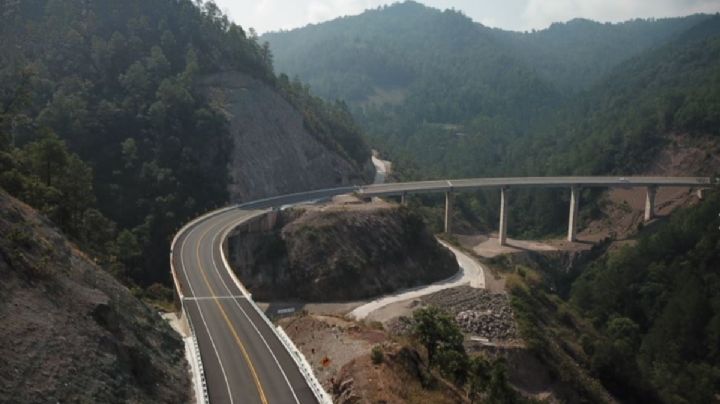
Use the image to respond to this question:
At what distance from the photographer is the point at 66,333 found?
78.6 ft

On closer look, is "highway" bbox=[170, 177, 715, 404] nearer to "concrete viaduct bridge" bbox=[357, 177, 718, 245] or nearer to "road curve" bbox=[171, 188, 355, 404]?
"road curve" bbox=[171, 188, 355, 404]

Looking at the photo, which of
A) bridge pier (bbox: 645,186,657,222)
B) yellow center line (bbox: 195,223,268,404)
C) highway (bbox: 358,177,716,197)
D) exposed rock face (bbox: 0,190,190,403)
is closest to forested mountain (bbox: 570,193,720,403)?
bridge pier (bbox: 645,186,657,222)

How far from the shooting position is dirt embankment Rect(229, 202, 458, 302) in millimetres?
63844

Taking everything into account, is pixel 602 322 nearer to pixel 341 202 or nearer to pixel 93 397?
pixel 341 202

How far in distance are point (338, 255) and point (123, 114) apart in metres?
35.4

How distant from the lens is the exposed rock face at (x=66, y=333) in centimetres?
2119

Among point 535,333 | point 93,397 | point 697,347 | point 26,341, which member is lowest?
point 697,347

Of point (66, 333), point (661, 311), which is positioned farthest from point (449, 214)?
point (66, 333)

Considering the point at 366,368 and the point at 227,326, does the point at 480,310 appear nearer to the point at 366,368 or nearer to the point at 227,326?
the point at 227,326

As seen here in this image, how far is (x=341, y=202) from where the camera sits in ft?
263

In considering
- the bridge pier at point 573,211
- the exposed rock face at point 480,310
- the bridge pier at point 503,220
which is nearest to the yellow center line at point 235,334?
the exposed rock face at point 480,310

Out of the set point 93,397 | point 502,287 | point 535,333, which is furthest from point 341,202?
point 93,397

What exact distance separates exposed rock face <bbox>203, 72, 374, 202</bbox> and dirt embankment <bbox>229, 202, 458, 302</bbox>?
1471cm

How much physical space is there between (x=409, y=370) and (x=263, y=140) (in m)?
62.6
